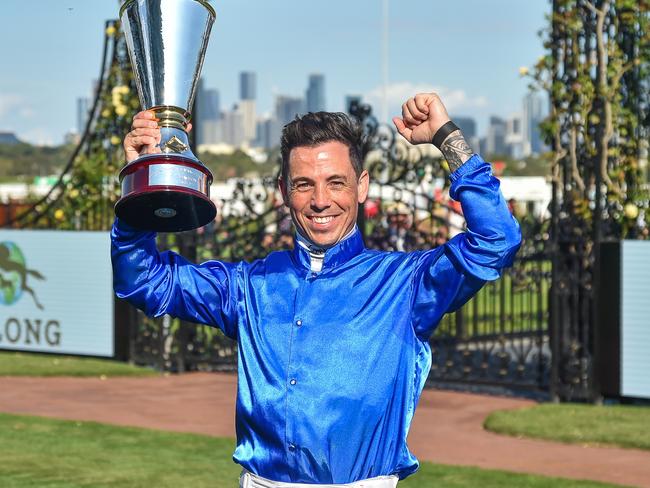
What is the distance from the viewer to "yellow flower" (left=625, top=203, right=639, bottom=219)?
1088 cm

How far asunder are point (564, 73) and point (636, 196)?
4.27ft

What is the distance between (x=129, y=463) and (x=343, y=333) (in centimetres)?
529

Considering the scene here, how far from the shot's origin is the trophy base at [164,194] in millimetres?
3320

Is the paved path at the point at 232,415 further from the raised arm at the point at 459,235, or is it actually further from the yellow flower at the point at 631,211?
the raised arm at the point at 459,235

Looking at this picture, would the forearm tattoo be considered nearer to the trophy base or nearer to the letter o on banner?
the trophy base

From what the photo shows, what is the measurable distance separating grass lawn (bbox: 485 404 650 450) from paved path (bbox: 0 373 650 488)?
6.4 inches

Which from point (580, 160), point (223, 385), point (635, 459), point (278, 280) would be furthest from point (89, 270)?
point (278, 280)

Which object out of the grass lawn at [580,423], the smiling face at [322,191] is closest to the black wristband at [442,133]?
the smiling face at [322,191]

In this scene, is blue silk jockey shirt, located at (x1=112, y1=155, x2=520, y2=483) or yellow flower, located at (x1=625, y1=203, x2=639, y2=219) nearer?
blue silk jockey shirt, located at (x1=112, y1=155, x2=520, y2=483)

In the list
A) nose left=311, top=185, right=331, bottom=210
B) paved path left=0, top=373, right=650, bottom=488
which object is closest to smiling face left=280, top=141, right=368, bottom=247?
nose left=311, top=185, right=331, bottom=210

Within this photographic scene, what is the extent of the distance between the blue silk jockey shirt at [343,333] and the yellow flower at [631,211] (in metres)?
7.69

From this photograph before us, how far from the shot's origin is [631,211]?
1088 cm

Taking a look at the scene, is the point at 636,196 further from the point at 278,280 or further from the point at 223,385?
the point at 278,280

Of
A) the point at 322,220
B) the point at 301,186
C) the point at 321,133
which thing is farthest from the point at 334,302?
the point at 321,133
